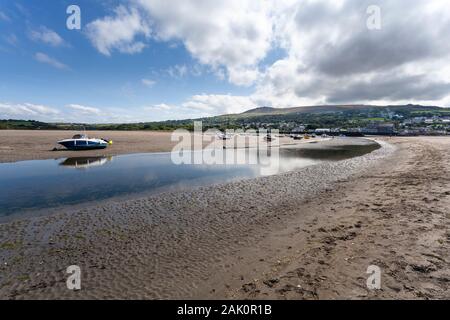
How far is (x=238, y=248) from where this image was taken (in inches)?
317

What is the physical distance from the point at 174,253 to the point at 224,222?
3.18 m

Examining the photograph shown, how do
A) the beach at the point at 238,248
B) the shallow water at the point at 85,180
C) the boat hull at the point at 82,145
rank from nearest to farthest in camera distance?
the beach at the point at 238,248 < the shallow water at the point at 85,180 < the boat hull at the point at 82,145

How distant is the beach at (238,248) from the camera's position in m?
5.77

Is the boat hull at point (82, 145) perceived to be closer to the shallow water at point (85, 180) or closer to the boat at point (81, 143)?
the boat at point (81, 143)

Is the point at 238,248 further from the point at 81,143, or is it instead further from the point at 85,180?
the point at 81,143

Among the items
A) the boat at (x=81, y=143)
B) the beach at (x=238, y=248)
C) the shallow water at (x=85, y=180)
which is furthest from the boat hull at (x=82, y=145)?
the beach at (x=238, y=248)

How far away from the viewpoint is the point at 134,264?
282 inches

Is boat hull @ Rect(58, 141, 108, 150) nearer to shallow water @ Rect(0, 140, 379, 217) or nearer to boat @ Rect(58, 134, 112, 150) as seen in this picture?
boat @ Rect(58, 134, 112, 150)

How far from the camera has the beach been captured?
5.77m
